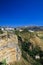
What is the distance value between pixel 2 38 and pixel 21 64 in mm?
5151

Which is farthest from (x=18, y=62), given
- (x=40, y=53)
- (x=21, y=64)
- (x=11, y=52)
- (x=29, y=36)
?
(x=29, y=36)

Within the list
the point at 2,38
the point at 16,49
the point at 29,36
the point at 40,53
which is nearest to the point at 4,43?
the point at 2,38

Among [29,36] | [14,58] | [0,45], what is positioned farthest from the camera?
[29,36]

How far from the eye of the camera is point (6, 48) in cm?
2491

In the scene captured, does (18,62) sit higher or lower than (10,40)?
lower

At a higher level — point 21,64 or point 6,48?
point 6,48

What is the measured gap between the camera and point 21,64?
28.2 metres

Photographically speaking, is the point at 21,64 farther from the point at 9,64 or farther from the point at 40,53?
the point at 40,53

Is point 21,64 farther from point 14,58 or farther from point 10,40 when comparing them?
point 10,40

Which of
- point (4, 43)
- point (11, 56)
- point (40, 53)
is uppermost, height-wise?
point (4, 43)

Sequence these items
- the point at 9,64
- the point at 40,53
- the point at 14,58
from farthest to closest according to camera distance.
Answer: the point at 40,53, the point at 14,58, the point at 9,64

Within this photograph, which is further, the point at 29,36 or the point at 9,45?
the point at 29,36

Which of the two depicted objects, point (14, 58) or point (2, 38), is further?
point (14, 58)

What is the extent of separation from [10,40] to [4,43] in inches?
93.4
